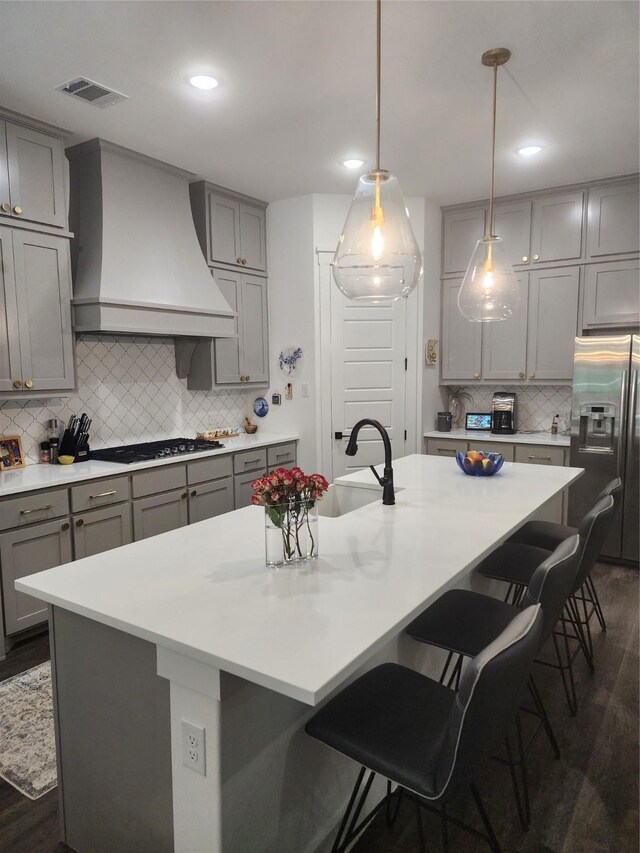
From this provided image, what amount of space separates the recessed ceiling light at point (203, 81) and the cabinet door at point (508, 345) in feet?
9.62

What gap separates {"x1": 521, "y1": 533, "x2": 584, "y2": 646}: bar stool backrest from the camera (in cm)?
170

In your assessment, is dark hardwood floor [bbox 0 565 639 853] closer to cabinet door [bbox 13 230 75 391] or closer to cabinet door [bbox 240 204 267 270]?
cabinet door [bbox 13 230 75 391]

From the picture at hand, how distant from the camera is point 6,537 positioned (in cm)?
291

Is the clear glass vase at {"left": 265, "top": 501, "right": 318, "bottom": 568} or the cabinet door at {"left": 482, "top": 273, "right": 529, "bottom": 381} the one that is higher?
the cabinet door at {"left": 482, "top": 273, "right": 529, "bottom": 381}

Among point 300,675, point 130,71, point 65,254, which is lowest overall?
point 300,675

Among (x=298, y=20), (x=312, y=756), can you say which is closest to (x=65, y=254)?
(x=298, y=20)

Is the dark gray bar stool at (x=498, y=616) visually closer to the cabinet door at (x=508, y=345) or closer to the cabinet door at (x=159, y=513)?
the cabinet door at (x=159, y=513)

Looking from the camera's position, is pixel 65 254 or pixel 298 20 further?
pixel 65 254

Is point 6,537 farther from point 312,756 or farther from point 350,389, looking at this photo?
point 350,389

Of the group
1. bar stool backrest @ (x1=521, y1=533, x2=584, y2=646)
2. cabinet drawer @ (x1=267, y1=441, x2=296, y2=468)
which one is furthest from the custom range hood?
bar stool backrest @ (x1=521, y1=533, x2=584, y2=646)

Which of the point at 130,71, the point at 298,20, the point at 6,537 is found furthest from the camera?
the point at 6,537

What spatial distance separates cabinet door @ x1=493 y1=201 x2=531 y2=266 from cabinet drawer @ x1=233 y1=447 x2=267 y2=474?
2563 millimetres

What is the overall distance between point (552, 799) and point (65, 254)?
141 inches

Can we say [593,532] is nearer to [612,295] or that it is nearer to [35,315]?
[612,295]
